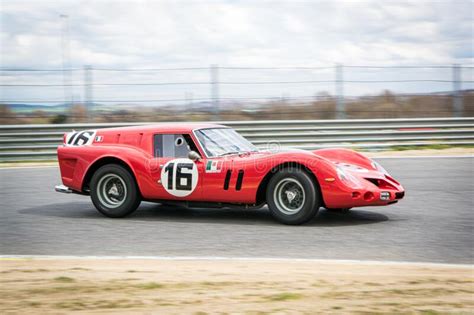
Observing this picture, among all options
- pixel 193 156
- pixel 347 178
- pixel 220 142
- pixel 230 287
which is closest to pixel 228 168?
pixel 193 156

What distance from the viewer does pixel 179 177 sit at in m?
7.80

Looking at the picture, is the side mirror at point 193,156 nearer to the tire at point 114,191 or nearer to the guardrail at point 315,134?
the tire at point 114,191

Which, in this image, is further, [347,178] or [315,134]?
[315,134]

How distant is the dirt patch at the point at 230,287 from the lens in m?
4.41

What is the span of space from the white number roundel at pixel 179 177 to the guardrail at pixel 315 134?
748cm

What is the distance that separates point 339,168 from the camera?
741 cm

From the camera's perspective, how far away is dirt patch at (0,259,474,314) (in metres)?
4.41

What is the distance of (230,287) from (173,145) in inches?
136

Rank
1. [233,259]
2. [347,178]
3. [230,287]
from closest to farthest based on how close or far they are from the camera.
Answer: [230,287]
[233,259]
[347,178]

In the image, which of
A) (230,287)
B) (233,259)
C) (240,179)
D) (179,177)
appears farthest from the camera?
(179,177)

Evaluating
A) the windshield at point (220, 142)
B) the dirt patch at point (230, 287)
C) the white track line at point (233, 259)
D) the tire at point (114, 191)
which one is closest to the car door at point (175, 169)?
the windshield at point (220, 142)

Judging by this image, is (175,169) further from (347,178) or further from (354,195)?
(354,195)

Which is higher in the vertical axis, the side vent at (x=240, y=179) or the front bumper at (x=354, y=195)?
the side vent at (x=240, y=179)

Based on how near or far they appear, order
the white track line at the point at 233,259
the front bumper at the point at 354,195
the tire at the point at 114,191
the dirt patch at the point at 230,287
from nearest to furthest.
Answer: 1. the dirt patch at the point at 230,287
2. the white track line at the point at 233,259
3. the front bumper at the point at 354,195
4. the tire at the point at 114,191
